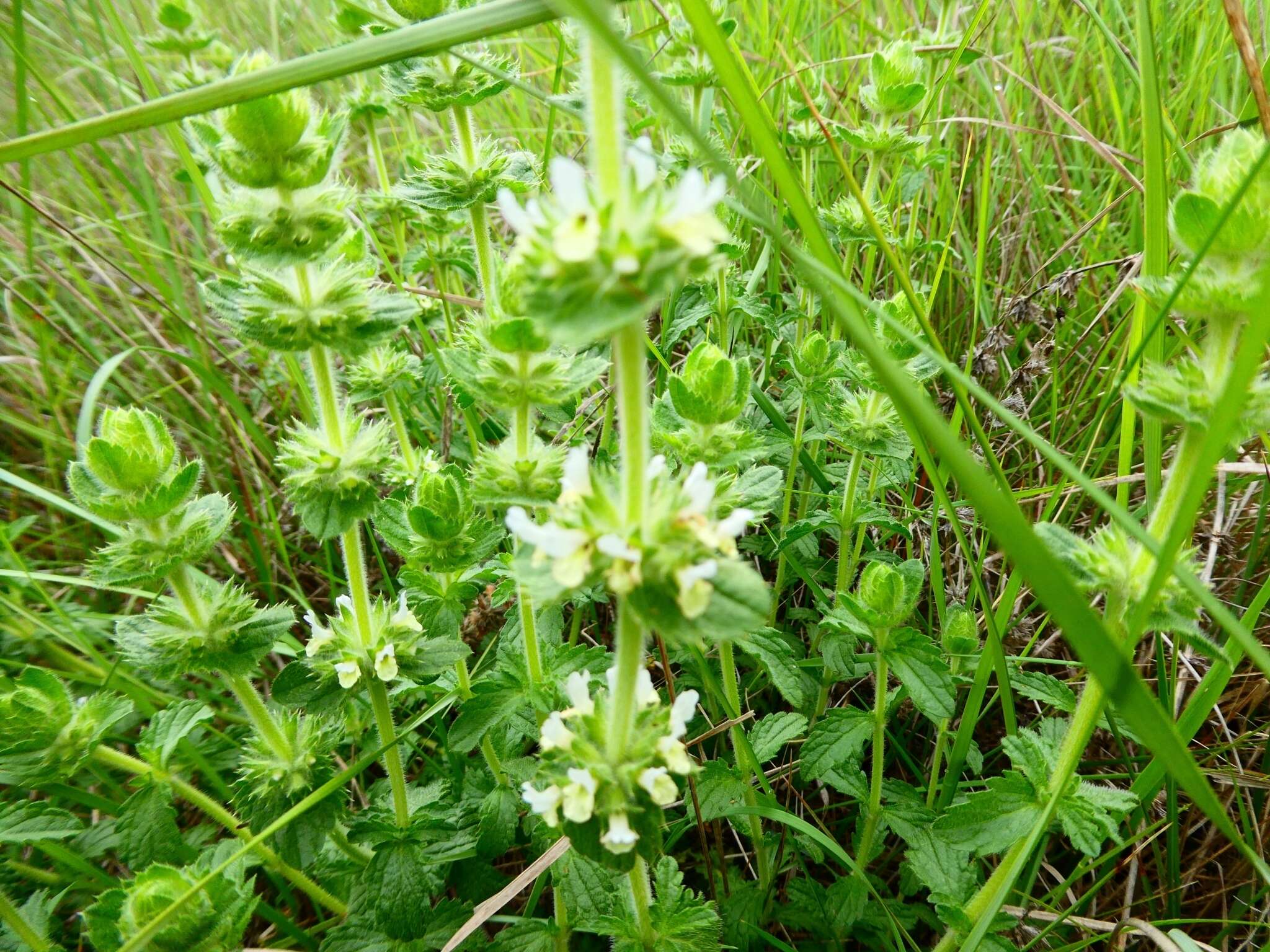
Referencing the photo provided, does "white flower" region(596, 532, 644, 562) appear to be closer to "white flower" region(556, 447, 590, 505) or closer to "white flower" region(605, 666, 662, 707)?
"white flower" region(556, 447, 590, 505)

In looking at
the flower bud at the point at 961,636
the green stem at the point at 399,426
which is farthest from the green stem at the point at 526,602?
the flower bud at the point at 961,636

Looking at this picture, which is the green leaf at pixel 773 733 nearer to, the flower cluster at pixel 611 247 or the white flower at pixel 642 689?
the white flower at pixel 642 689

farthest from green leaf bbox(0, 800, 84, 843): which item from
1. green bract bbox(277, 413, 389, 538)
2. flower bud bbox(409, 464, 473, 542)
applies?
flower bud bbox(409, 464, 473, 542)

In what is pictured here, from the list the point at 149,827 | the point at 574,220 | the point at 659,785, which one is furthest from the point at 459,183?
the point at 149,827

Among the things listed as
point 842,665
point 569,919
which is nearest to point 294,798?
point 569,919

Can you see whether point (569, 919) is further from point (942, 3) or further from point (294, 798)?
point (942, 3)

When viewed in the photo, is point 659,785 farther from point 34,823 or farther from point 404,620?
point 34,823
